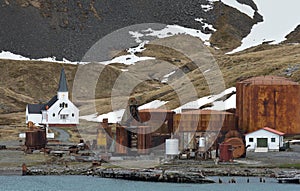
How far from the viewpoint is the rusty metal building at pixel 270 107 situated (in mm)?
84625

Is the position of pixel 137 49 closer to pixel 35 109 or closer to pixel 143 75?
pixel 143 75

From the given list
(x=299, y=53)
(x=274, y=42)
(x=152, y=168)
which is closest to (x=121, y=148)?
(x=152, y=168)

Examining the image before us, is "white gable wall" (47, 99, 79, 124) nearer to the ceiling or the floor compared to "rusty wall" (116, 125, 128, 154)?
nearer to the ceiling

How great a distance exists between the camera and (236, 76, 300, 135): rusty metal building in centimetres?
8462

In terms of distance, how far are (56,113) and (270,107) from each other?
39.4 metres

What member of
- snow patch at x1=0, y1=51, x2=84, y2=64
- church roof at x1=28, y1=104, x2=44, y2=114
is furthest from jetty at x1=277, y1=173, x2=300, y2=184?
snow patch at x1=0, y1=51, x2=84, y2=64

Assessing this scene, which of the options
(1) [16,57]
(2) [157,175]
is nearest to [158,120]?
(2) [157,175]

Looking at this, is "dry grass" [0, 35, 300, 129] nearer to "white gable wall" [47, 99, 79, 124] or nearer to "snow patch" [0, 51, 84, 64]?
"snow patch" [0, 51, 84, 64]

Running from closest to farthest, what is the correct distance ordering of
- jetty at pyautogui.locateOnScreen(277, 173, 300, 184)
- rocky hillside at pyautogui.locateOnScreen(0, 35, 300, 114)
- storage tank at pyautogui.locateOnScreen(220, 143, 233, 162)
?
jetty at pyautogui.locateOnScreen(277, 173, 300, 184)
storage tank at pyautogui.locateOnScreen(220, 143, 233, 162)
rocky hillside at pyautogui.locateOnScreen(0, 35, 300, 114)

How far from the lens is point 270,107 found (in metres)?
85.2

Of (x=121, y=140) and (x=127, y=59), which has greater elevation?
(x=127, y=59)

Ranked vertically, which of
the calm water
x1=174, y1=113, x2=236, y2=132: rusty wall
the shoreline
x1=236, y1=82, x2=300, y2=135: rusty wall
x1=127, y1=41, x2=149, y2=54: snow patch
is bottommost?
the calm water

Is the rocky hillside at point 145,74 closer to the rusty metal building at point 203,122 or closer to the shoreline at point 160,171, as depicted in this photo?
the rusty metal building at point 203,122

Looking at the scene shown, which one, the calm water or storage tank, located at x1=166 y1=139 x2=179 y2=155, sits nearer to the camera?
the calm water
